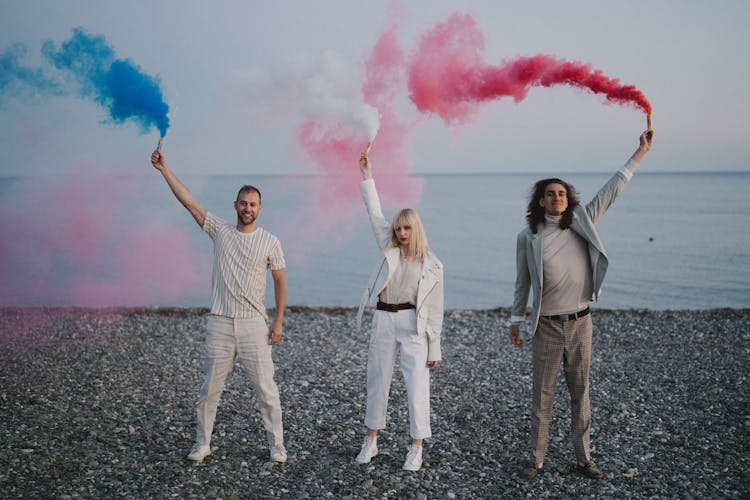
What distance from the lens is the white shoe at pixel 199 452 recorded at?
5723mm

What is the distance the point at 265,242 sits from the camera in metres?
5.51

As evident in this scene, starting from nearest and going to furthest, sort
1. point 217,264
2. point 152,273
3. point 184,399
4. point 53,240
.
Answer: point 217,264
point 184,399
point 152,273
point 53,240

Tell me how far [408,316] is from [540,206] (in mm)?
1564

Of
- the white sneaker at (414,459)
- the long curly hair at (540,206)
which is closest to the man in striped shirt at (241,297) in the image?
the white sneaker at (414,459)

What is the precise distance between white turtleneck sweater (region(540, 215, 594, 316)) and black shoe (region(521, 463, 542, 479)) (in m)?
1.43

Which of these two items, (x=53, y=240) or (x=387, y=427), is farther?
(x=53, y=240)

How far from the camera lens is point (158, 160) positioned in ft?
18.4

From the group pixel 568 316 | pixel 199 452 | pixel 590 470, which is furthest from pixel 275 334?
pixel 590 470

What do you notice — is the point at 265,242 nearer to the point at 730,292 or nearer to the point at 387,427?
the point at 387,427

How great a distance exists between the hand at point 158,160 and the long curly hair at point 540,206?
3.37 m

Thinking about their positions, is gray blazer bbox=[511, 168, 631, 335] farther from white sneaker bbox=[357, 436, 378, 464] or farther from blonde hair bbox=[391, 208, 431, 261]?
white sneaker bbox=[357, 436, 378, 464]

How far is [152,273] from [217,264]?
1994 cm

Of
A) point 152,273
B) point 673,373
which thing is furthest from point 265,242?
point 152,273

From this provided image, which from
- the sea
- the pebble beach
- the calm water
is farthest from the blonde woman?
the calm water
